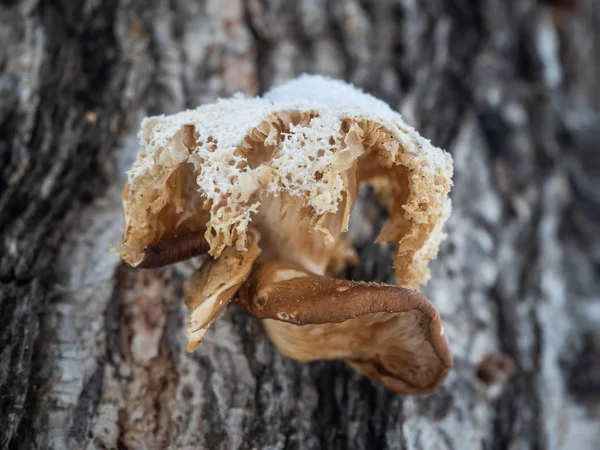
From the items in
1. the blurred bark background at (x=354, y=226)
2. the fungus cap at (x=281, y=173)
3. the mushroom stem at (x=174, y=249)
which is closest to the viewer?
the fungus cap at (x=281, y=173)

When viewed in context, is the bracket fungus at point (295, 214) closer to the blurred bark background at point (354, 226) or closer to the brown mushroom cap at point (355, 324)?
the brown mushroom cap at point (355, 324)

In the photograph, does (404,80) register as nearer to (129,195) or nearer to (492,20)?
(492,20)

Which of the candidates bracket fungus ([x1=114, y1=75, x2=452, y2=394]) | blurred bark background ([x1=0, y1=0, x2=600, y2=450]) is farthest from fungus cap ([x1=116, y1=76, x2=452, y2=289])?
blurred bark background ([x1=0, y1=0, x2=600, y2=450])

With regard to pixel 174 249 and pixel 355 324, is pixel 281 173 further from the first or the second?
pixel 355 324

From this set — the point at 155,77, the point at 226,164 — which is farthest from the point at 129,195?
the point at 155,77

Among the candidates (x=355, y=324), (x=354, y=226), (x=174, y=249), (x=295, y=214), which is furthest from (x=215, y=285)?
(x=354, y=226)

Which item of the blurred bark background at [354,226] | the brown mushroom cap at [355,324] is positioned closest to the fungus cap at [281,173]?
the brown mushroom cap at [355,324]

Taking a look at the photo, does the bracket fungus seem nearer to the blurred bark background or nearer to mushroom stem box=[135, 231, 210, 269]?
mushroom stem box=[135, 231, 210, 269]
